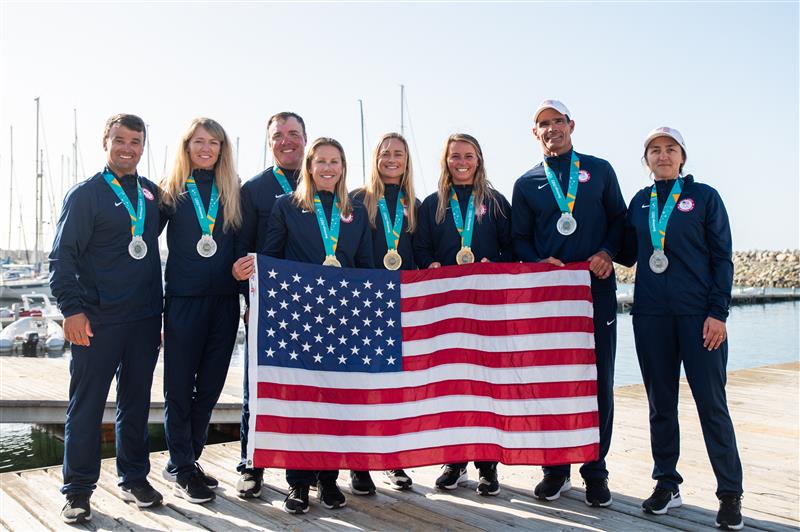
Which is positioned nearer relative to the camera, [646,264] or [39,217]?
[646,264]

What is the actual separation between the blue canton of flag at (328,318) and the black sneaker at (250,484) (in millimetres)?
904

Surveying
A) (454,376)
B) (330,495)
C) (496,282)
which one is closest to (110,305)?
(330,495)

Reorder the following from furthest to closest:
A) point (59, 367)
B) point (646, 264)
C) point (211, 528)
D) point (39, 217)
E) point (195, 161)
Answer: point (39, 217), point (59, 367), point (195, 161), point (646, 264), point (211, 528)

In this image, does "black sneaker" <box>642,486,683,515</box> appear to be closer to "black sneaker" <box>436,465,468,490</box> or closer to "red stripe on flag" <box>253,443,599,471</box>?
"red stripe on flag" <box>253,443,599,471</box>

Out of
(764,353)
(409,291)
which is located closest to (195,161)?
(409,291)

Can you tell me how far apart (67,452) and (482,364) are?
104 inches

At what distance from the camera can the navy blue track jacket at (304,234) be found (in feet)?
14.7

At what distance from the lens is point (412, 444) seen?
4.34m

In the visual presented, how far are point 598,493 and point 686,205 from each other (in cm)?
193

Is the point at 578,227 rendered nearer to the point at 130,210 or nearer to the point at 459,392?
the point at 459,392

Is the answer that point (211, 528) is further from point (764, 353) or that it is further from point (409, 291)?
point (764, 353)

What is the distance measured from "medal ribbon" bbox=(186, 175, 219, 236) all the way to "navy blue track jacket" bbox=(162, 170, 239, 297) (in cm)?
3

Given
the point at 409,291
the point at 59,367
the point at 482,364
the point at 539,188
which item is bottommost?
the point at 59,367

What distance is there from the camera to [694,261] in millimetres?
4160
